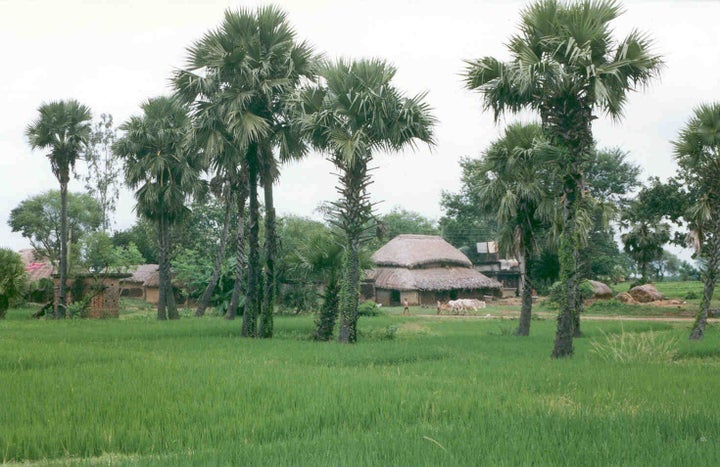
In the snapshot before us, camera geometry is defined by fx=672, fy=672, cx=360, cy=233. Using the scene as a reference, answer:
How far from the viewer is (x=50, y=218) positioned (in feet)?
184

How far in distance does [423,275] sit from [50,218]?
31611mm

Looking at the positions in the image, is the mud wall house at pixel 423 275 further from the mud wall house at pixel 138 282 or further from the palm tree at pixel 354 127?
the palm tree at pixel 354 127

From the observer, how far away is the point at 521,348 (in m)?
17.6

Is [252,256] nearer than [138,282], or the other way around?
[252,256]

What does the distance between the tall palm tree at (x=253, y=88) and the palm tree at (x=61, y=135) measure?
11.0m

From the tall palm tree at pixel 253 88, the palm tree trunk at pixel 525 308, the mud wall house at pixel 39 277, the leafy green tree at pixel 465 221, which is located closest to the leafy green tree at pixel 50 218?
the mud wall house at pixel 39 277

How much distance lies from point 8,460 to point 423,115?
51.2ft

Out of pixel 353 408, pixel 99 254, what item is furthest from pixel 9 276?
pixel 353 408

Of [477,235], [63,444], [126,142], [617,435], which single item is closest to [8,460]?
[63,444]

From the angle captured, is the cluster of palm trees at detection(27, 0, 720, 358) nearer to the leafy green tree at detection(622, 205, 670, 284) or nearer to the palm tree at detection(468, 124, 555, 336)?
the palm tree at detection(468, 124, 555, 336)

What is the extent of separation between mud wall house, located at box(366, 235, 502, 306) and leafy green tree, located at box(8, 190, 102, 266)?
24.0m

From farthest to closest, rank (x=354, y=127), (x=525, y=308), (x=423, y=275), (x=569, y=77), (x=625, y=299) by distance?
1. (x=423, y=275)
2. (x=625, y=299)
3. (x=525, y=308)
4. (x=354, y=127)
5. (x=569, y=77)

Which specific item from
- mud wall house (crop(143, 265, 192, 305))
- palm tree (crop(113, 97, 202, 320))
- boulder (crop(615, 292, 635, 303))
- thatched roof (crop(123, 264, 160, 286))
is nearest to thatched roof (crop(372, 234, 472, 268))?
boulder (crop(615, 292, 635, 303))

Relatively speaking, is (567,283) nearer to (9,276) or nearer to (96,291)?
(96,291)
